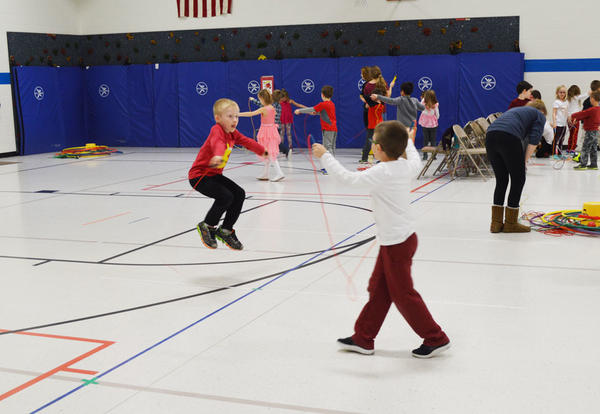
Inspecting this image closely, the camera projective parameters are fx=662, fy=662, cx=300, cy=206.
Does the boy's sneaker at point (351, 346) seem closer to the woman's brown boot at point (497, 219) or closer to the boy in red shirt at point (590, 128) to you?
the woman's brown boot at point (497, 219)

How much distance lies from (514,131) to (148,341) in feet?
14.5

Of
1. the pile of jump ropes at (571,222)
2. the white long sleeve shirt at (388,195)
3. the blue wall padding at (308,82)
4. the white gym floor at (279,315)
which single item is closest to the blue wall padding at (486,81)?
the blue wall padding at (308,82)

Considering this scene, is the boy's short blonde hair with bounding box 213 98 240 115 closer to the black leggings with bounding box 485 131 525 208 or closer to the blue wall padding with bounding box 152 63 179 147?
the black leggings with bounding box 485 131 525 208

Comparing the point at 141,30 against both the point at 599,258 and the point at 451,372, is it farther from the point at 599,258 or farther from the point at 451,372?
the point at 451,372

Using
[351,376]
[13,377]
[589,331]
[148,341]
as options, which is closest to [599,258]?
[589,331]

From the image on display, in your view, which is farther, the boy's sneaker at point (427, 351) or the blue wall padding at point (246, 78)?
the blue wall padding at point (246, 78)

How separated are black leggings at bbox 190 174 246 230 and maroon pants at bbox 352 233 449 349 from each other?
7.70 feet

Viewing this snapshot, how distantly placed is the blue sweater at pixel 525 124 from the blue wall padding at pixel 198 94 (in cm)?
1261

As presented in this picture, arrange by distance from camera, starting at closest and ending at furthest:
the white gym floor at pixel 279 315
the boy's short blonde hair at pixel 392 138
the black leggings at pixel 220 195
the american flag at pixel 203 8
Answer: the white gym floor at pixel 279 315 → the boy's short blonde hair at pixel 392 138 → the black leggings at pixel 220 195 → the american flag at pixel 203 8

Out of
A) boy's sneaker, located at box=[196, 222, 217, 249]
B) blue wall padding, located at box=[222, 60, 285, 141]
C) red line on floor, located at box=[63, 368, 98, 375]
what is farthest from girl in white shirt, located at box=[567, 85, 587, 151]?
red line on floor, located at box=[63, 368, 98, 375]

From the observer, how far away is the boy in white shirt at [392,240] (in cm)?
353

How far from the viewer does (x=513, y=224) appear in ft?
22.8

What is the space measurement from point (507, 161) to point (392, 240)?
3.71m

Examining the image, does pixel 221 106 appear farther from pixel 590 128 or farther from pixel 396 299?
pixel 590 128
